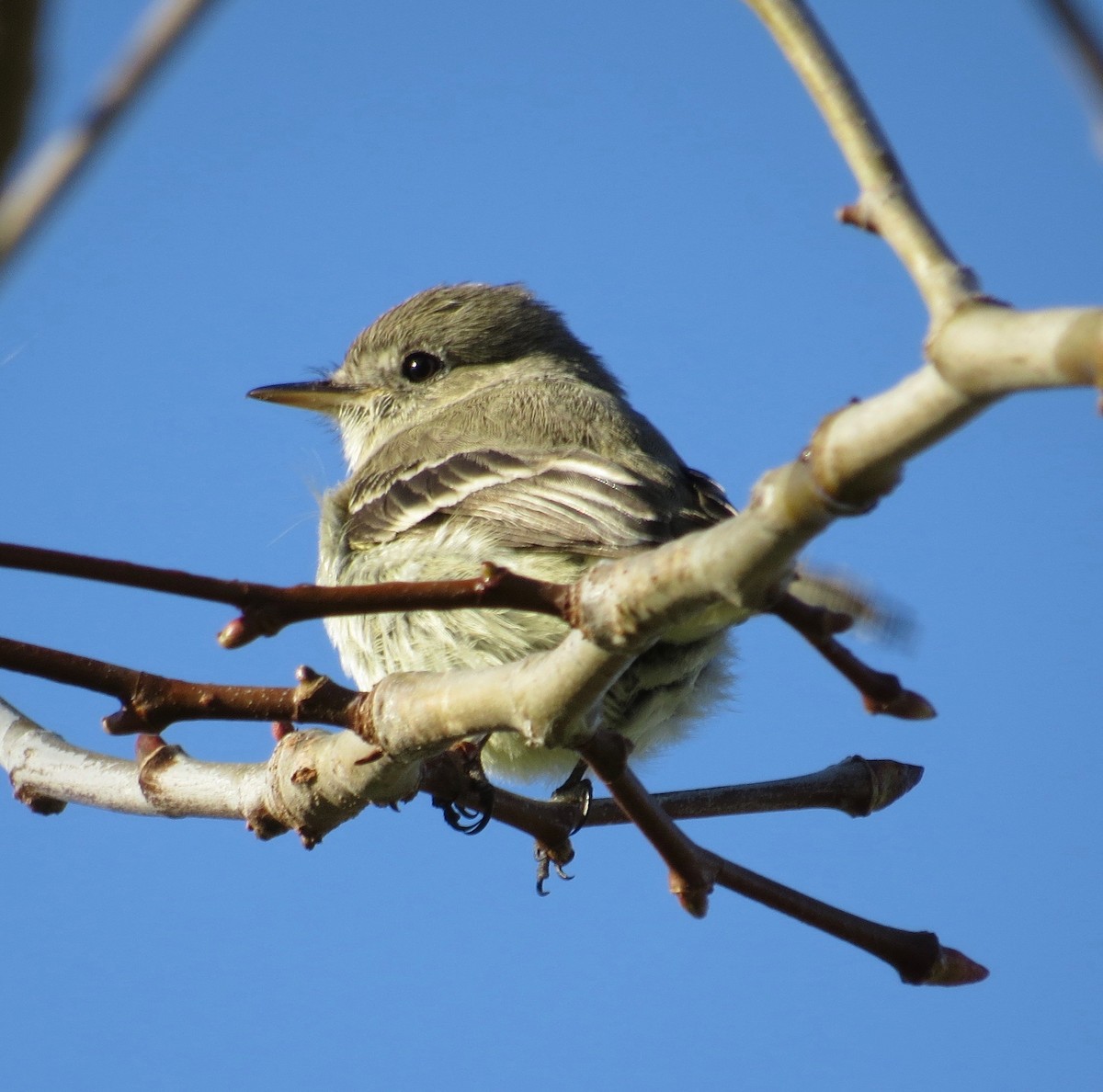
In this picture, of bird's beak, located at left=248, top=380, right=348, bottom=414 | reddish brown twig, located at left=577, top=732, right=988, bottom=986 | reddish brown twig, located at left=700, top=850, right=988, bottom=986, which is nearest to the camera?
reddish brown twig, located at left=577, top=732, right=988, bottom=986

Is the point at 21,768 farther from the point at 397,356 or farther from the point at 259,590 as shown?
the point at 397,356

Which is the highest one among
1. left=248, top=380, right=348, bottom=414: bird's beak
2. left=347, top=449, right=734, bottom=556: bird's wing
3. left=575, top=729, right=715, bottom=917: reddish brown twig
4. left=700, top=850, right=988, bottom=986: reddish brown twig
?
left=248, top=380, right=348, bottom=414: bird's beak

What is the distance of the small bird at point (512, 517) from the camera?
494cm

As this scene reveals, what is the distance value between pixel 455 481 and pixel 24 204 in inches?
167

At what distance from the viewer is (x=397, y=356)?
25.4 feet

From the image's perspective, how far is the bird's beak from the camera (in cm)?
767

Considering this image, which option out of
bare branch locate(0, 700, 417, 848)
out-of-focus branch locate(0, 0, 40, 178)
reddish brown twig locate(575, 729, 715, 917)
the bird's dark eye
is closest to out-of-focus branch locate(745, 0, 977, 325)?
out-of-focus branch locate(0, 0, 40, 178)

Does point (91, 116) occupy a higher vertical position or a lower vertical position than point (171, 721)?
higher

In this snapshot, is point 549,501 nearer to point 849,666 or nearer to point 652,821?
point 652,821

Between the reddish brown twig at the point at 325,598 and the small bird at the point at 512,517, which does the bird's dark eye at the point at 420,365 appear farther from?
the reddish brown twig at the point at 325,598

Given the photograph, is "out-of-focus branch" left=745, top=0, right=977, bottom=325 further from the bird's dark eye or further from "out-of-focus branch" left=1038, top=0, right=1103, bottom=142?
the bird's dark eye

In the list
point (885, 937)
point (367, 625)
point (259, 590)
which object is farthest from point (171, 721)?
→ point (367, 625)

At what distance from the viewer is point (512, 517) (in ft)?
16.9

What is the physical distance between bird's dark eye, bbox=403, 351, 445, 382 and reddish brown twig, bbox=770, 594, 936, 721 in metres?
5.66
